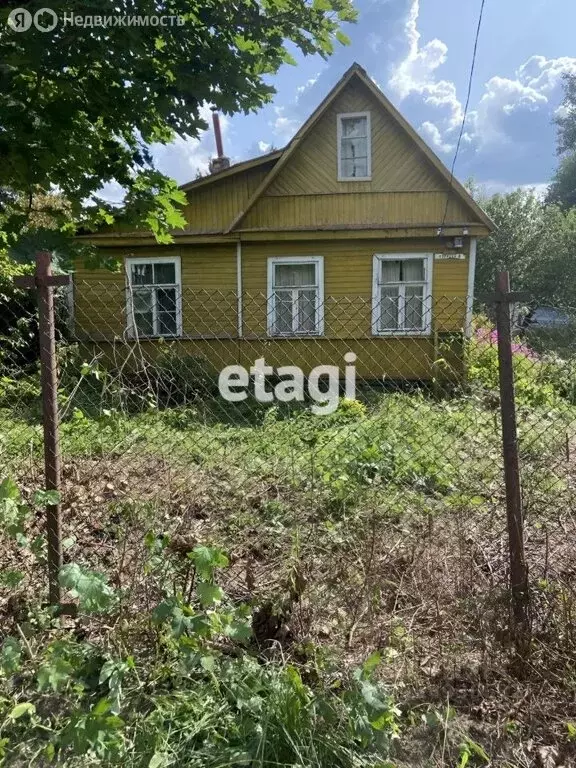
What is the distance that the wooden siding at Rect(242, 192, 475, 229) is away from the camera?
9805mm

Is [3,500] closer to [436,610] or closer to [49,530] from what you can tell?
[49,530]

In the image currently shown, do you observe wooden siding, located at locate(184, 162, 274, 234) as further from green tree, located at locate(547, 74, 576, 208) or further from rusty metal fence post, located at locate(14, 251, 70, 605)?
green tree, located at locate(547, 74, 576, 208)

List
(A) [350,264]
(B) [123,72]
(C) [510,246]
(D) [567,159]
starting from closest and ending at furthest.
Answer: (B) [123,72] → (A) [350,264] → (C) [510,246] → (D) [567,159]

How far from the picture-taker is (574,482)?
3939 millimetres

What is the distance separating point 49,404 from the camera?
222 centimetres

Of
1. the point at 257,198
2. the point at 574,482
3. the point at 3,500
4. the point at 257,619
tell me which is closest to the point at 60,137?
the point at 3,500

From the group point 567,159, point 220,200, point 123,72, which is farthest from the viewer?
point 567,159

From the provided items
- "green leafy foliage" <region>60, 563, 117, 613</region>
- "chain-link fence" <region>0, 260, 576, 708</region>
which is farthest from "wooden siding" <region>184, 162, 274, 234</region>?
"green leafy foliage" <region>60, 563, 117, 613</region>

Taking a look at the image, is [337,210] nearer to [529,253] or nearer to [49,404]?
[49,404]

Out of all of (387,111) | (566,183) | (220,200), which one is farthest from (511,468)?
(566,183)

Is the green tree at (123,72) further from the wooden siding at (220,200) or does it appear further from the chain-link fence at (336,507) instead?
the wooden siding at (220,200)

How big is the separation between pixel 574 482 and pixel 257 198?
321 inches

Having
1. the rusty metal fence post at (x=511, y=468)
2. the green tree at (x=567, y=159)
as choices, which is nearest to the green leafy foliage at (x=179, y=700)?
the rusty metal fence post at (x=511, y=468)

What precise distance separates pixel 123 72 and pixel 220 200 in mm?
7429
